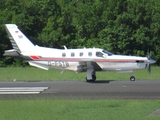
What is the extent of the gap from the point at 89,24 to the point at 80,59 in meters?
25.6

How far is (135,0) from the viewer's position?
5656 centimetres

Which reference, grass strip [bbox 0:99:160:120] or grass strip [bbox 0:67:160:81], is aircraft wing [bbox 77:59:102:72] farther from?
grass strip [bbox 0:99:160:120]

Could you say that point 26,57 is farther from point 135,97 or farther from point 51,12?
point 51,12

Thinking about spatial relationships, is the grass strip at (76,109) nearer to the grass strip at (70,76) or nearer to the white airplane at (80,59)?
the white airplane at (80,59)

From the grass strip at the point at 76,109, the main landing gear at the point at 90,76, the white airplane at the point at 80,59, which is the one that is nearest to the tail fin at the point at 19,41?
the white airplane at the point at 80,59

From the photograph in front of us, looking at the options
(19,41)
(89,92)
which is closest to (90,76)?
(19,41)

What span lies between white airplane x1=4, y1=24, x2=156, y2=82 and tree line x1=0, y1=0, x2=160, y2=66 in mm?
19621

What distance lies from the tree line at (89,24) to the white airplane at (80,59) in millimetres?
19621

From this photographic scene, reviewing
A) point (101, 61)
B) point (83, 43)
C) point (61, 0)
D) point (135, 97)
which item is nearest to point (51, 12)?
point (61, 0)

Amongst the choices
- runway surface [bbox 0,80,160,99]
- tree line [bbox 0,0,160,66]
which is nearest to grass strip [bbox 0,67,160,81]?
runway surface [bbox 0,80,160,99]

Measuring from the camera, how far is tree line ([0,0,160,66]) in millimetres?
54719

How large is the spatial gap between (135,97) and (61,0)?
43.4 metres

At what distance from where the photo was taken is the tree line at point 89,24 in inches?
2154

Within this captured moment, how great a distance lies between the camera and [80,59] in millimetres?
32031
